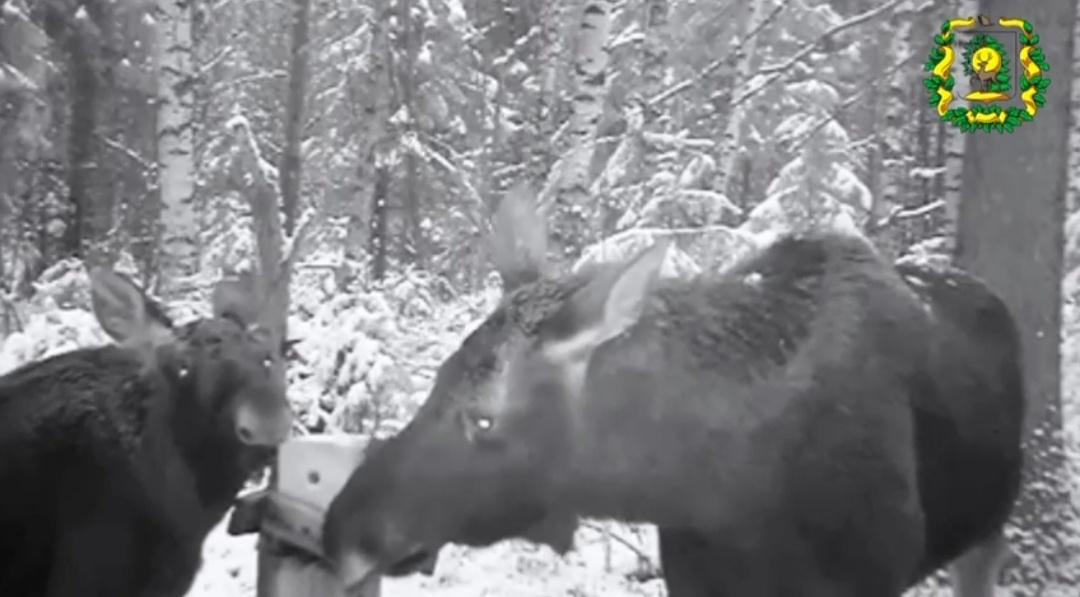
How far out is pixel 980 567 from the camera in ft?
18.2

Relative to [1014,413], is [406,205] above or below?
above

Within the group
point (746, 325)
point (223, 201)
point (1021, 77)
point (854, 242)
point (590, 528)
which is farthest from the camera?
point (223, 201)

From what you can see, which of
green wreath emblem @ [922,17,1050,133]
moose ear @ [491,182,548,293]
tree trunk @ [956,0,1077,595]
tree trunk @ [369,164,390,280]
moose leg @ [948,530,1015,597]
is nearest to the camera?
moose ear @ [491,182,548,293]

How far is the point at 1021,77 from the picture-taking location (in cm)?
725

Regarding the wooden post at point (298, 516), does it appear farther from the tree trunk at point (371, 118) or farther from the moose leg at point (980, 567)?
the tree trunk at point (371, 118)

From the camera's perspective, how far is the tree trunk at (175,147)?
13.4 meters

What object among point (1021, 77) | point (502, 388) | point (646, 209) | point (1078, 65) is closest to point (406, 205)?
point (646, 209)

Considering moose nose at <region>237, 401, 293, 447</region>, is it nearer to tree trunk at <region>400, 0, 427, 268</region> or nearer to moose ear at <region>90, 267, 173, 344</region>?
moose ear at <region>90, 267, 173, 344</region>

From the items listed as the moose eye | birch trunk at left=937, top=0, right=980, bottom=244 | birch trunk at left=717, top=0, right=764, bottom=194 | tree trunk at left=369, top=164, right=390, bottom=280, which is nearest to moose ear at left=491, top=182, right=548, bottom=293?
the moose eye

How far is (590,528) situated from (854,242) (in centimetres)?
397

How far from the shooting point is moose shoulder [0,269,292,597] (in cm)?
488

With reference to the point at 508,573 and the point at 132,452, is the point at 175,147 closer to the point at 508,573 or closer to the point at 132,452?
the point at 508,573

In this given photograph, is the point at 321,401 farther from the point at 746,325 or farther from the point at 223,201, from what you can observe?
the point at 223,201

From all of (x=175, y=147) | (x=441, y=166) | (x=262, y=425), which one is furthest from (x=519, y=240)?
(x=441, y=166)
